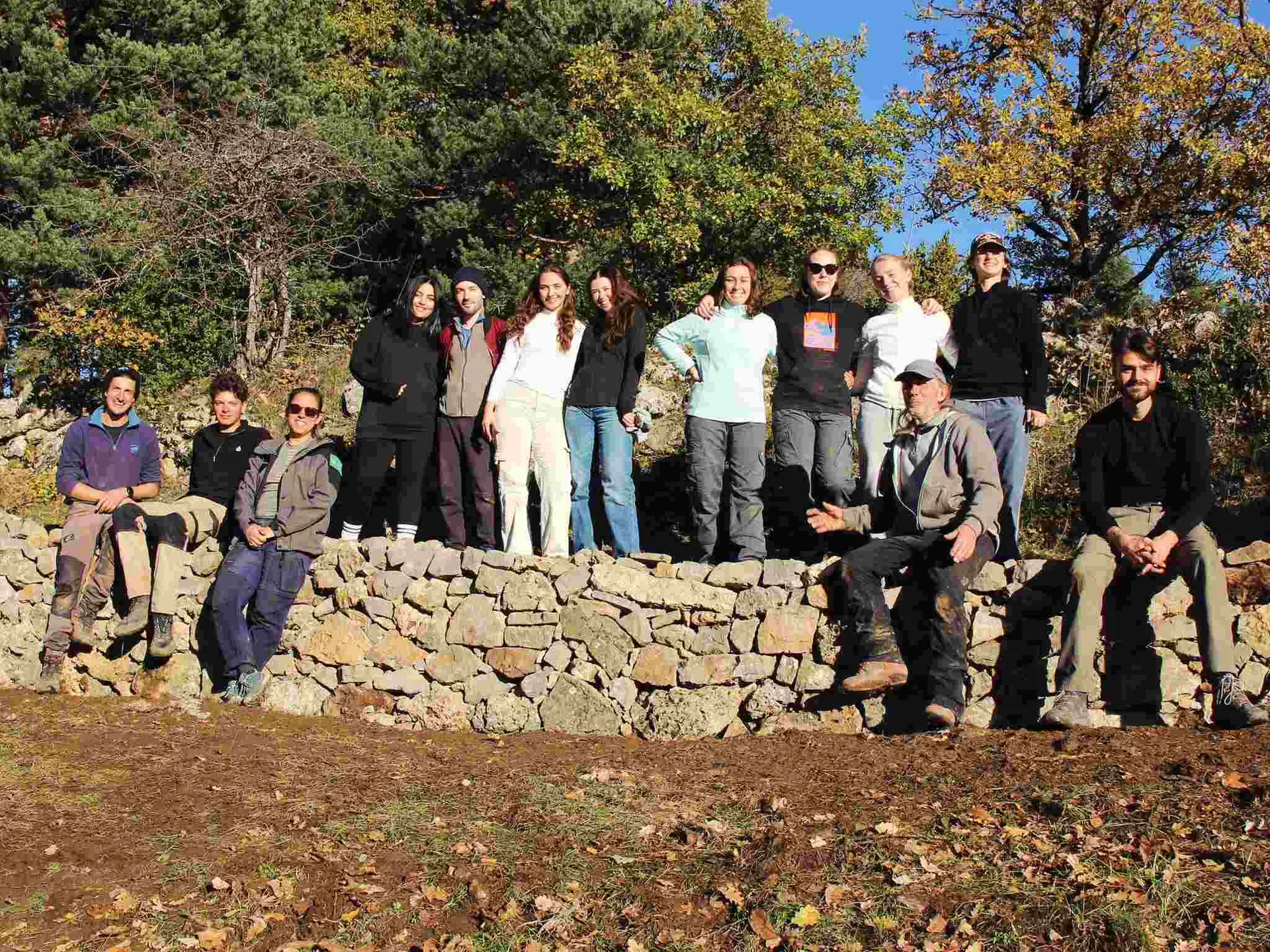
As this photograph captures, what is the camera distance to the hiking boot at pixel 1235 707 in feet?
16.9

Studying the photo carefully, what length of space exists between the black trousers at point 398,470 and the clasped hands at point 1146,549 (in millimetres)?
4118

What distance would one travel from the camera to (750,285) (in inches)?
267

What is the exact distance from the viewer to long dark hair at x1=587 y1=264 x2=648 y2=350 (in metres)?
6.88

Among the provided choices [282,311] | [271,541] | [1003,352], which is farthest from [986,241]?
[282,311]

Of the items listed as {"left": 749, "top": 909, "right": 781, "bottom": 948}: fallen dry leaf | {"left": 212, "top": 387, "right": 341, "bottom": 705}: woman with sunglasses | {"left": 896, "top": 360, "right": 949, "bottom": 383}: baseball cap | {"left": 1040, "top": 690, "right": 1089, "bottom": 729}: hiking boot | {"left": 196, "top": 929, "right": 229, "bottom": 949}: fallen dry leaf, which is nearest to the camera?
{"left": 749, "top": 909, "right": 781, "bottom": 948}: fallen dry leaf

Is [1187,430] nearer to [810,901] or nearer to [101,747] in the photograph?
[810,901]

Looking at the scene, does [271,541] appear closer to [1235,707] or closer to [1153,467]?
[1153,467]

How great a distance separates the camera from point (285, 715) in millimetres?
6637

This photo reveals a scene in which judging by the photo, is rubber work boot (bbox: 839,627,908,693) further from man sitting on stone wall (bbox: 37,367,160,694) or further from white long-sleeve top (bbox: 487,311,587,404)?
man sitting on stone wall (bbox: 37,367,160,694)

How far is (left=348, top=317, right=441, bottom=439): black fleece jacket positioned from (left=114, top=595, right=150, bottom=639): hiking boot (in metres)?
1.70

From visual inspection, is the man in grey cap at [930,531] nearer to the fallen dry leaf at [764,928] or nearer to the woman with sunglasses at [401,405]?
the fallen dry leaf at [764,928]

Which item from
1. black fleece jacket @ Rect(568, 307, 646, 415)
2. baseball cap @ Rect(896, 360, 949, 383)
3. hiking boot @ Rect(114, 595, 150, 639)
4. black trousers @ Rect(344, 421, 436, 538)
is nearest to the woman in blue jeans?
black fleece jacket @ Rect(568, 307, 646, 415)

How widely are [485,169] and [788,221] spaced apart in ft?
14.4

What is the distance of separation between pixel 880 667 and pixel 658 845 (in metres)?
1.49
